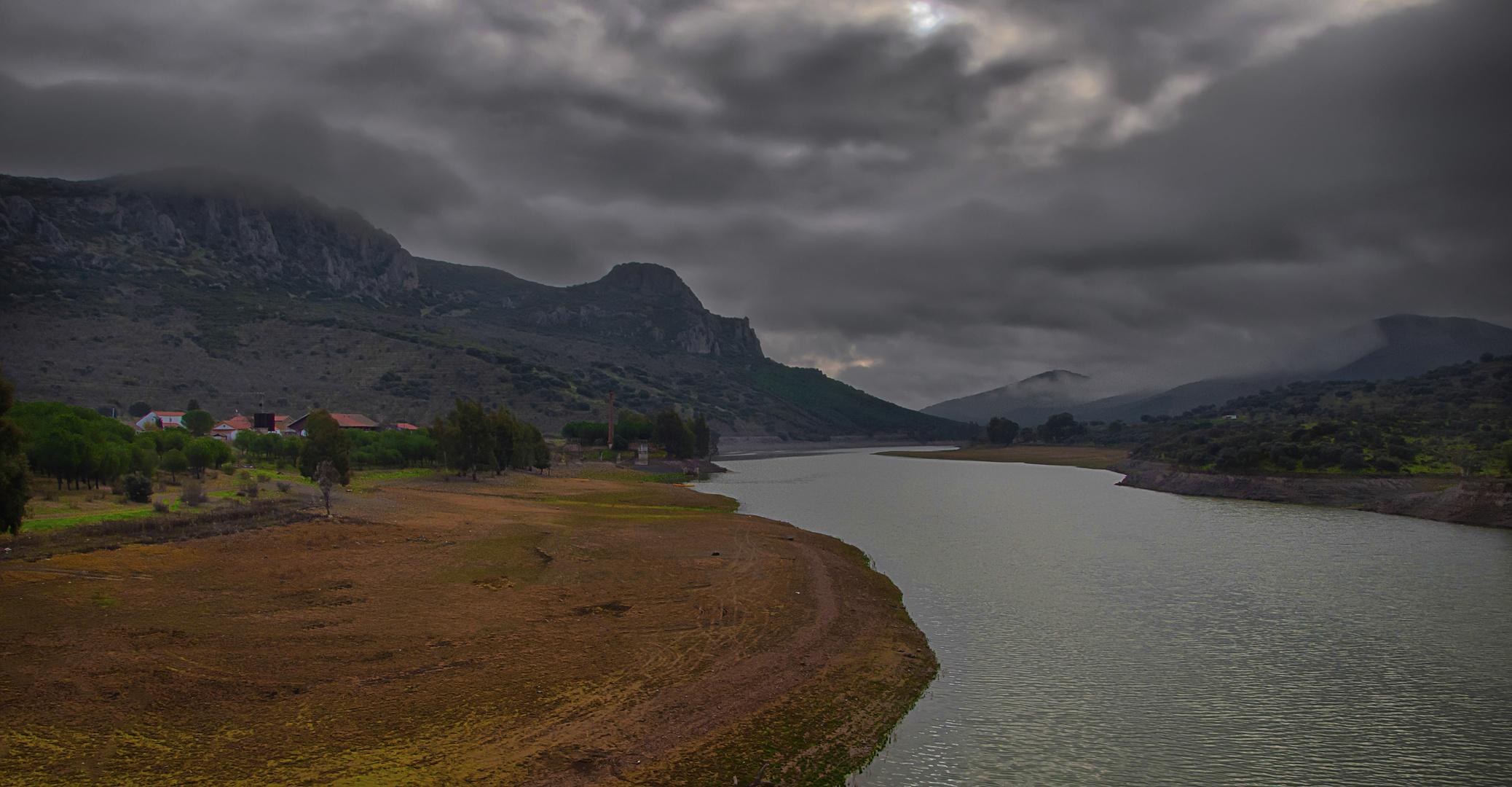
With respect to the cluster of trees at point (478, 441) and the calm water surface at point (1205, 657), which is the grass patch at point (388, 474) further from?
the calm water surface at point (1205, 657)

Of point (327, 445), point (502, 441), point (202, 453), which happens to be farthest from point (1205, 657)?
point (502, 441)

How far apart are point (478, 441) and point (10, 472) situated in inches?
2082

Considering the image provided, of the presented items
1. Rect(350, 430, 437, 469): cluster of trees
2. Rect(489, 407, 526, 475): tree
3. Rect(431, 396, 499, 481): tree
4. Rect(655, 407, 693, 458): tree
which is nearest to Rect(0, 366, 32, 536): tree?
Rect(431, 396, 499, 481): tree

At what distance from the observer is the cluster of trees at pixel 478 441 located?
7544cm

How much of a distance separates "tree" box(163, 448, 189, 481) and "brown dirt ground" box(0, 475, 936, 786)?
82.3 ft

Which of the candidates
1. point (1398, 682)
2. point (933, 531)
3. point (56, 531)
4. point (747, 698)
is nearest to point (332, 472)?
point (56, 531)

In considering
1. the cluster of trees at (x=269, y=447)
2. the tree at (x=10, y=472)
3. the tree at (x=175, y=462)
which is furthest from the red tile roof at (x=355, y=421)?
the tree at (x=10, y=472)

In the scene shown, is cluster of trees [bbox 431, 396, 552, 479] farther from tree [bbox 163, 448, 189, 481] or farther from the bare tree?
the bare tree

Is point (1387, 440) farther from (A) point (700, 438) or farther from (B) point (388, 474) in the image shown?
(B) point (388, 474)

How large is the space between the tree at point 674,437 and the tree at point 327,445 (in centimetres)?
7890

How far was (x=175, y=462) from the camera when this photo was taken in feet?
158

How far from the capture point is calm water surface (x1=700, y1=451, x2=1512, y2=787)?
1404 centimetres

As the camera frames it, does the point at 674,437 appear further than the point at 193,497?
Yes

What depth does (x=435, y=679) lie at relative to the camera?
52.5 feet
